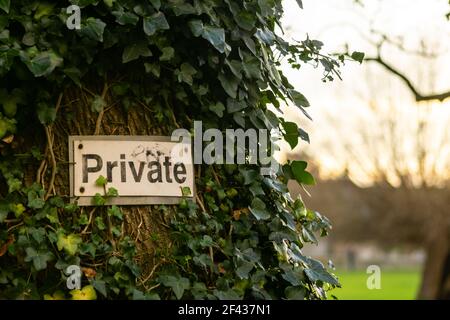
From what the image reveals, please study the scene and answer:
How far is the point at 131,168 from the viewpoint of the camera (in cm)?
203

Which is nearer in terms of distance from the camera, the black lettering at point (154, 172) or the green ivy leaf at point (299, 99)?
the black lettering at point (154, 172)

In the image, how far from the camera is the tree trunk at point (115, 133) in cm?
201

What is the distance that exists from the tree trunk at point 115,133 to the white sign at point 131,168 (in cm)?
3

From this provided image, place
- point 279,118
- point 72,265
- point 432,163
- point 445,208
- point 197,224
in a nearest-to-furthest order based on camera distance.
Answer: point 72,265, point 197,224, point 279,118, point 432,163, point 445,208

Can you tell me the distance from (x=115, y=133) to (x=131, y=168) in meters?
0.12

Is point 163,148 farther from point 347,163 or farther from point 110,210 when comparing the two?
point 347,163

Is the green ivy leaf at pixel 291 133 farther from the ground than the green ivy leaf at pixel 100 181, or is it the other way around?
the green ivy leaf at pixel 291 133

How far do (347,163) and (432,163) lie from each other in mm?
2215

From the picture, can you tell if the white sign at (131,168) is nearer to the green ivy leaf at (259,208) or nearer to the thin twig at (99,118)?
the thin twig at (99,118)

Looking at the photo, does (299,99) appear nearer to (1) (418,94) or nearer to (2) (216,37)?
(2) (216,37)

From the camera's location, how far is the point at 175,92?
2094 millimetres

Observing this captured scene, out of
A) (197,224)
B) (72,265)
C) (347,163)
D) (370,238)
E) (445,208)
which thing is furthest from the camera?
(370,238)

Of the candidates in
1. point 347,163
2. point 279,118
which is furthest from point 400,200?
point 279,118

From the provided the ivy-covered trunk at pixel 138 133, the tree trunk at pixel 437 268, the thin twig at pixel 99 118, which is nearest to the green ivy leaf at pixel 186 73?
the ivy-covered trunk at pixel 138 133
